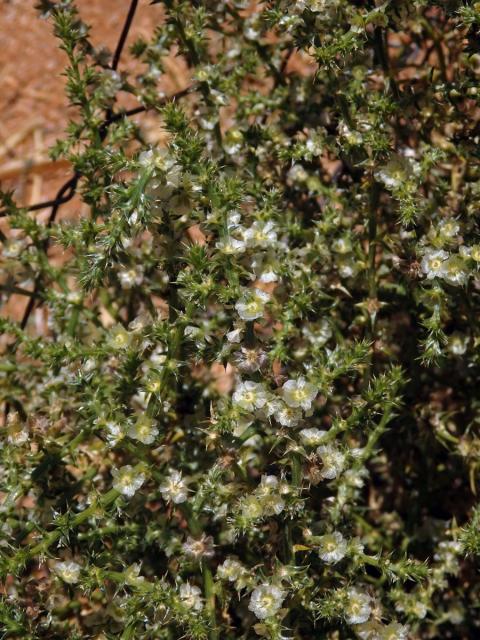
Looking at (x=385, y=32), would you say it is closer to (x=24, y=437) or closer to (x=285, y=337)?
(x=285, y=337)

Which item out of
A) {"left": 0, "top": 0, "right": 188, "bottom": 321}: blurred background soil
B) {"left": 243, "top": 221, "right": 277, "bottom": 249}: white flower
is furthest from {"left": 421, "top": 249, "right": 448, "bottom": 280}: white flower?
{"left": 0, "top": 0, "right": 188, "bottom": 321}: blurred background soil

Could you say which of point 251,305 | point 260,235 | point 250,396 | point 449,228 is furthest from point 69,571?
point 449,228

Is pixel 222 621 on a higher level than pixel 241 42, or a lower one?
lower

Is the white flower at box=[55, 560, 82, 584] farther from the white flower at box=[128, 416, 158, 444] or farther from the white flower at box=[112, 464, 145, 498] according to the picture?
the white flower at box=[128, 416, 158, 444]

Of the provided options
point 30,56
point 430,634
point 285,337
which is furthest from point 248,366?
point 30,56

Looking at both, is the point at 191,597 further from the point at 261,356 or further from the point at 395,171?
the point at 395,171

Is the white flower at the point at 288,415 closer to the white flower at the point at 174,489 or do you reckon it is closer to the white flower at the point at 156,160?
the white flower at the point at 174,489

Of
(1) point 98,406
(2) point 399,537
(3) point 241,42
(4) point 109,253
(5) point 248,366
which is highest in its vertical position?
(3) point 241,42

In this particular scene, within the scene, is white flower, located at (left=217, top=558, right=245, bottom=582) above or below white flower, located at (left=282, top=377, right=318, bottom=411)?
below
